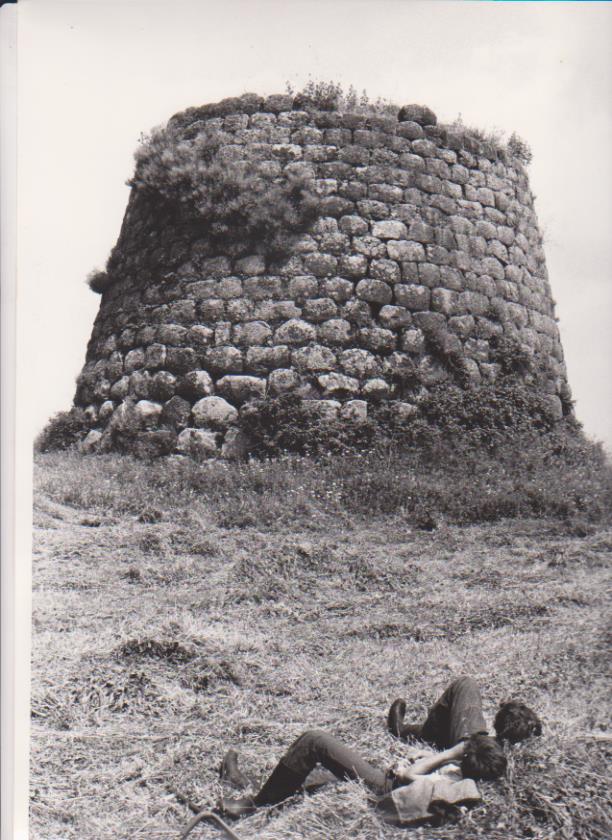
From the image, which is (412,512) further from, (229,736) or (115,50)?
(115,50)

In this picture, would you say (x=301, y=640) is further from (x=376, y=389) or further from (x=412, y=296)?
(x=412, y=296)

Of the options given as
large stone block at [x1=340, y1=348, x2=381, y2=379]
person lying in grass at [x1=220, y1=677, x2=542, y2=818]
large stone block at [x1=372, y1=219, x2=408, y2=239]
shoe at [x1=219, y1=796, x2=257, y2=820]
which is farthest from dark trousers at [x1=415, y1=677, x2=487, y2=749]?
large stone block at [x1=372, y1=219, x2=408, y2=239]

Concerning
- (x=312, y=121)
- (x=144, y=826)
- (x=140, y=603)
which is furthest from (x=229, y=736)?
(x=312, y=121)

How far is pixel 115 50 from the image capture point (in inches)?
174

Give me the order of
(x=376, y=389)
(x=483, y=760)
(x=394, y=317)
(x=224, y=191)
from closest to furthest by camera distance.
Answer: (x=483, y=760), (x=376, y=389), (x=394, y=317), (x=224, y=191)

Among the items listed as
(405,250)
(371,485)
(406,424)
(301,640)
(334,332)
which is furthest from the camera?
(405,250)

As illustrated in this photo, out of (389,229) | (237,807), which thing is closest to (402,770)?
(237,807)

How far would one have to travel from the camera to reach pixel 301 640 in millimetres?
3836

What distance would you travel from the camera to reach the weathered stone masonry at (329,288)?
5.64m

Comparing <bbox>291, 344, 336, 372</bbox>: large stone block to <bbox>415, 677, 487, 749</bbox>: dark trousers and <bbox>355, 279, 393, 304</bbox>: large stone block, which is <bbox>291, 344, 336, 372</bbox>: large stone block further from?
<bbox>415, 677, 487, 749</bbox>: dark trousers

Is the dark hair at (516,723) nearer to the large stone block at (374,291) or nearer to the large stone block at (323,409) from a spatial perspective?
the large stone block at (323,409)

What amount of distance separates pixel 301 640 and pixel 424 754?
0.89 m

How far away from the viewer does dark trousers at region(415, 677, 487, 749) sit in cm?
311

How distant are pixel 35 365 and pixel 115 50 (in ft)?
5.93
